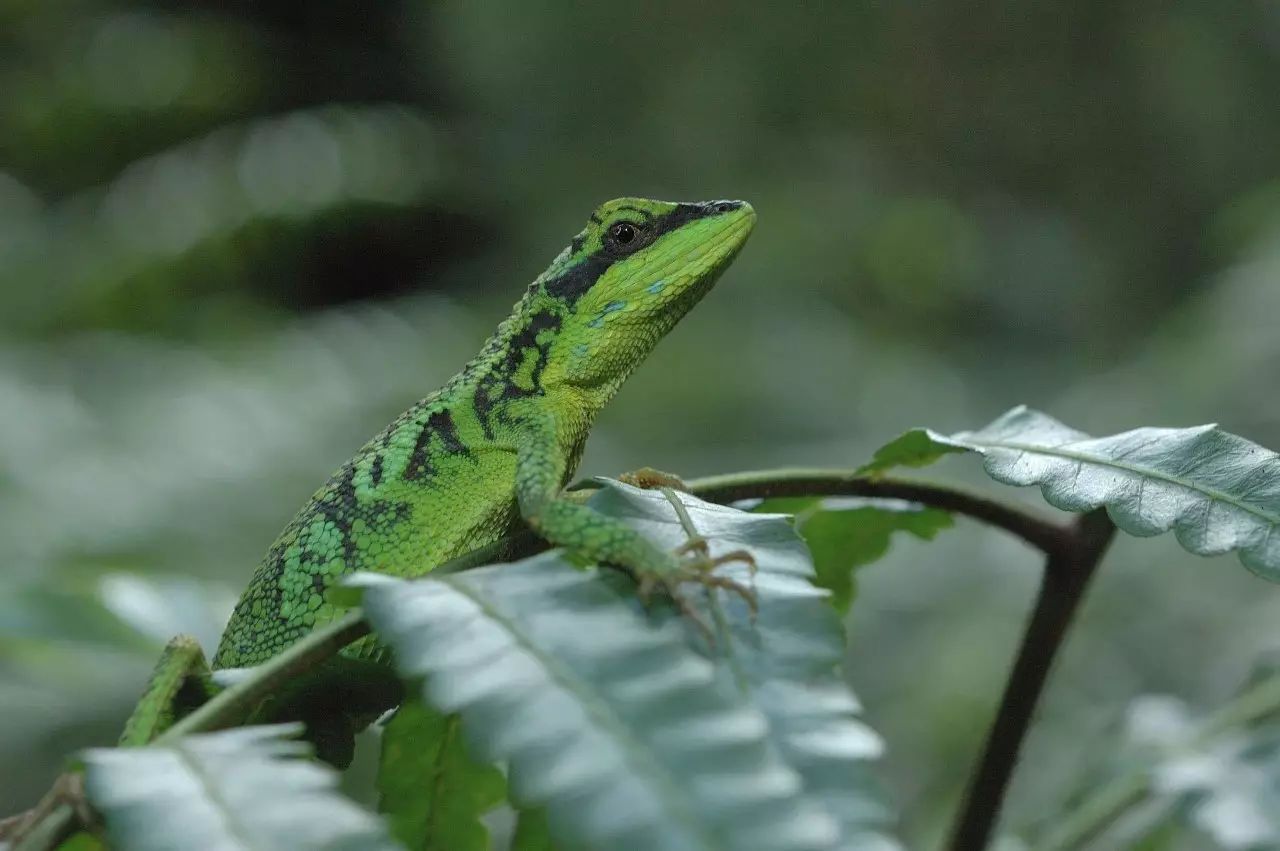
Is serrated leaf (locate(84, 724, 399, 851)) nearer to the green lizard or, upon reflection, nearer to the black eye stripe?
the green lizard

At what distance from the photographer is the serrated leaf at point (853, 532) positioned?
6.89 ft

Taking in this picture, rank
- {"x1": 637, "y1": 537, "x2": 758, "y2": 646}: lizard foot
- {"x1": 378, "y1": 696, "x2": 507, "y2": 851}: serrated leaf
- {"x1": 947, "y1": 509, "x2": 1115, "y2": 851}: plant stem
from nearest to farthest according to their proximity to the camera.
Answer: {"x1": 637, "y1": 537, "x2": 758, "y2": 646}: lizard foot, {"x1": 378, "y1": 696, "x2": 507, "y2": 851}: serrated leaf, {"x1": 947, "y1": 509, "x2": 1115, "y2": 851}: plant stem

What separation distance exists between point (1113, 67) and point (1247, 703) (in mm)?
9700

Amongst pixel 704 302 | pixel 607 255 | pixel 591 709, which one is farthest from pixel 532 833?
pixel 704 302

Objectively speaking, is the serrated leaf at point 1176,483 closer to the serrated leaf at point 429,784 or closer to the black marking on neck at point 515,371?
the serrated leaf at point 429,784

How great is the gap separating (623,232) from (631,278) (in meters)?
0.13

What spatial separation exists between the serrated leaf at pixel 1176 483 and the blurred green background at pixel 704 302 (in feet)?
4.48

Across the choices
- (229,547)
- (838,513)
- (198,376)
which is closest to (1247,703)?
(838,513)

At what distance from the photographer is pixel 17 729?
5816mm

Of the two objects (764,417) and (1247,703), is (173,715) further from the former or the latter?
(764,417)

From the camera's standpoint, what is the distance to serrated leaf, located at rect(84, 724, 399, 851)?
3.15 feet

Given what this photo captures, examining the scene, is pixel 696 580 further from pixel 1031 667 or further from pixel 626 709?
pixel 1031 667

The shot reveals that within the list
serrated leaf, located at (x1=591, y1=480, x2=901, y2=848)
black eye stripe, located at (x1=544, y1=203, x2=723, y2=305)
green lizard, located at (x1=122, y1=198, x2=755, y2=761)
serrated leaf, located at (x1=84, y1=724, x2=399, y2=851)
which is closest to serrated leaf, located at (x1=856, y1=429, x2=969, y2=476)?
serrated leaf, located at (x1=591, y1=480, x2=901, y2=848)

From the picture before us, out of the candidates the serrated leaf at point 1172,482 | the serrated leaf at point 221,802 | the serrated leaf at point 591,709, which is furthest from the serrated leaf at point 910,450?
the serrated leaf at point 221,802
